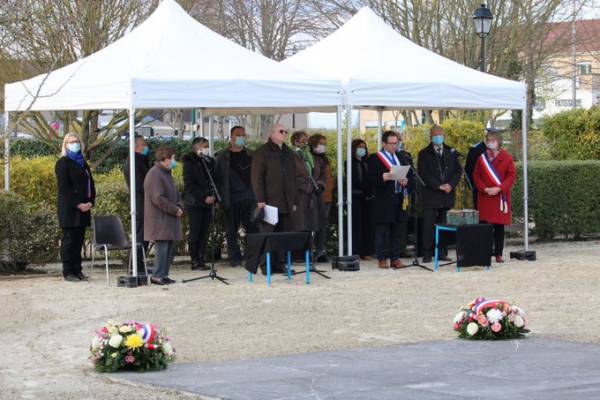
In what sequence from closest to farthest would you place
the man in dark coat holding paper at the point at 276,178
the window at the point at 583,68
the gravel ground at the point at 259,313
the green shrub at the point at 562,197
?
the gravel ground at the point at 259,313 < the man in dark coat holding paper at the point at 276,178 < the green shrub at the point at 562,197 < the window at the point at 583,68

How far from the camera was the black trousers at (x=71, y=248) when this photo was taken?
48.1 feet

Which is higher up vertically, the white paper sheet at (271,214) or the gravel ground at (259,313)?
the white paper sheet at (271,214)

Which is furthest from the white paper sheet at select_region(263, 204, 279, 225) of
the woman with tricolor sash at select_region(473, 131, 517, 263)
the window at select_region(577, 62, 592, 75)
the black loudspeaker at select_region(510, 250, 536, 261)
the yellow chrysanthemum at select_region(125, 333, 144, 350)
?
the window at select_region(577, 62, 592, 75)

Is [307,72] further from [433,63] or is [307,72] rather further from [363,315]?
[363,315]

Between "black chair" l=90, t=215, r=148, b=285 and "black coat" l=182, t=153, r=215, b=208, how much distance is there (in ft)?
3.33

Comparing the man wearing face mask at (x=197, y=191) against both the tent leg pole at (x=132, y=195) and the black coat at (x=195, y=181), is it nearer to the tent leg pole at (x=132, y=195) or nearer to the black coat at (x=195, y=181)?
the black coat at (x=195, y=181)

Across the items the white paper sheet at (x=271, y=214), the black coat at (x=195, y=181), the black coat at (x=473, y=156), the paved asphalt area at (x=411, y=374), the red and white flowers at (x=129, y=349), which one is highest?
the black coat at (x=473, y=156)

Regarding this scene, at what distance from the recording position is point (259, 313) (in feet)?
40.0

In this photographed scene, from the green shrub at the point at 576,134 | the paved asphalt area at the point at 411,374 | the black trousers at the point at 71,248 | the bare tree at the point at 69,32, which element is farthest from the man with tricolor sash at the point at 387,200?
the green shrub at the point at 576,134

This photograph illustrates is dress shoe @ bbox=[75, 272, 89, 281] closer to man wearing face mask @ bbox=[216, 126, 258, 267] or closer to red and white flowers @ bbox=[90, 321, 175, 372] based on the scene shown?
man wearing face mask @ bbox=[216, 126, 258, 267]

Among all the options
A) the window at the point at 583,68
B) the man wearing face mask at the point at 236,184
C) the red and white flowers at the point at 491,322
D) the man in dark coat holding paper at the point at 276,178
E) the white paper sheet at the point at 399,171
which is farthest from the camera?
the window at the point at 583,68

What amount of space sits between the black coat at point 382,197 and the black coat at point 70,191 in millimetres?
3831

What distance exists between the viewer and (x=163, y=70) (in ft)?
47.6

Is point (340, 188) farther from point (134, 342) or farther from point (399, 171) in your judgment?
point (134, 342)
